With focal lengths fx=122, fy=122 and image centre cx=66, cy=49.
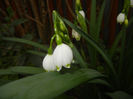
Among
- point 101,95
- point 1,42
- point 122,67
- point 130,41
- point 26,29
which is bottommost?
point 101,95

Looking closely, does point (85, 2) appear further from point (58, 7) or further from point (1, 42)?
point (1, 42)

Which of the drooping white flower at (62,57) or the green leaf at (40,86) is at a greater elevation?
the drooping white flower at (62,57)

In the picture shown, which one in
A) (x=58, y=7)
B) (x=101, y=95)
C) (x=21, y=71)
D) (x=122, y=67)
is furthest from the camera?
(x=58, y=7)

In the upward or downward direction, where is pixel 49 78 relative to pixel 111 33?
downward

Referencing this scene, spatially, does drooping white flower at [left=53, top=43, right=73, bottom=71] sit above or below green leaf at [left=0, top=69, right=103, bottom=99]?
above

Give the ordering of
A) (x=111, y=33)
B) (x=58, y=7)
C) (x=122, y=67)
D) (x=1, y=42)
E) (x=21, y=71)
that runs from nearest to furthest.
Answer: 1. (x=21, y=71)
2. (x=122, y=67)
3. (x=1, y=42)
4. (x=58, y=7)
5. (x=111, y=33)

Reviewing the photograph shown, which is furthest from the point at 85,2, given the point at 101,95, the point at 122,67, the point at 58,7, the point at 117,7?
the point at 101,95

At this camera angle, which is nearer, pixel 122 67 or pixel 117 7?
pixel 122 67
